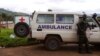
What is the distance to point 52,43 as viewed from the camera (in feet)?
46.4

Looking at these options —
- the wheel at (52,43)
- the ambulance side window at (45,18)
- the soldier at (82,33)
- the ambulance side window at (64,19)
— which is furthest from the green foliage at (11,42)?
the soldier at (82,33)

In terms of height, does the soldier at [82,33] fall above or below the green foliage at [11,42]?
above

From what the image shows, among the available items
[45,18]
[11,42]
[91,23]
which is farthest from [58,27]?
[11,42]

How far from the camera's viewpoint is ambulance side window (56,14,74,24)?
14.0 metres

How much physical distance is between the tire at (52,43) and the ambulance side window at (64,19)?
85 cm

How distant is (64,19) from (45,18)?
931 millimetres

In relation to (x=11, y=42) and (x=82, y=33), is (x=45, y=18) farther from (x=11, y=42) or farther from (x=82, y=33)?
(x=11, y=42)

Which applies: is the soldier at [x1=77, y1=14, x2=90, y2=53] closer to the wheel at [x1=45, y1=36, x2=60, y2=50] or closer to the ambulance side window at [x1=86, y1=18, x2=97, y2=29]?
the ambulance side window at [x1=86, y1=18, x2=97, y2=29]

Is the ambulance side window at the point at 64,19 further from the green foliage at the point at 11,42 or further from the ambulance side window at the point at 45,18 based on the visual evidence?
the green foliage at the point at 11,42

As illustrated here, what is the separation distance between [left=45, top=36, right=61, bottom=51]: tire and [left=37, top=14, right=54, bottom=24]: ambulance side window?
0.79 meters

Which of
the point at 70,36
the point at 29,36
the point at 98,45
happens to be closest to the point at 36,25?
the point at 29,36

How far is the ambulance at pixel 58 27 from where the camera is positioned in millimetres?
13961

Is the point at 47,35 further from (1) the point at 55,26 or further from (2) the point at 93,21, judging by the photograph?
(2) the point at 93,21

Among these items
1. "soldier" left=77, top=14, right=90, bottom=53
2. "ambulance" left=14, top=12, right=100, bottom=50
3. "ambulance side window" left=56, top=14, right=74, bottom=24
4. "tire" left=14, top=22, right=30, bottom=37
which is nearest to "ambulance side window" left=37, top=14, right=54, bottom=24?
"ambulance" left=14, top=12, right=100, bottom=50
